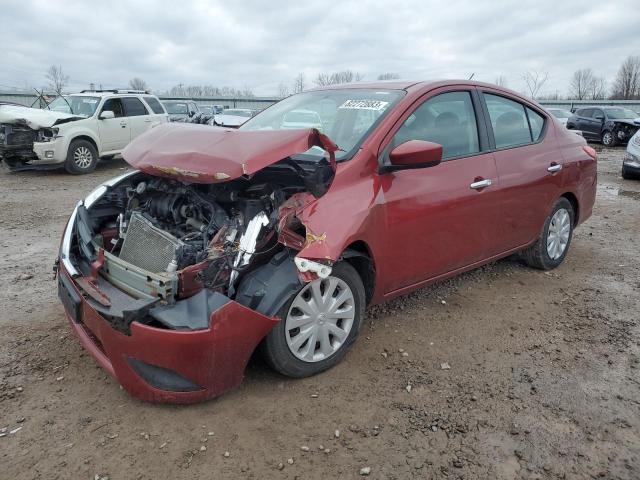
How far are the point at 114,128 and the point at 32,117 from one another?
68.0 inches

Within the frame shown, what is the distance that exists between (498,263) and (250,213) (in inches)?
123

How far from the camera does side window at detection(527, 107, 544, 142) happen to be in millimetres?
4328

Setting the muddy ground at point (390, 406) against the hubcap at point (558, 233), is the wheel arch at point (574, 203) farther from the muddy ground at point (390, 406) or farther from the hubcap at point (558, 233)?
the muddy ground at point (390, 406)

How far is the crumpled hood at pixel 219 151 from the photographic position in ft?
8.46

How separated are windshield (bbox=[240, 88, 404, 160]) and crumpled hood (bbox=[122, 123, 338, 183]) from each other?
41cm

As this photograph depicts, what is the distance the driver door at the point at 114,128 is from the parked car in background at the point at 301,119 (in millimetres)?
8662

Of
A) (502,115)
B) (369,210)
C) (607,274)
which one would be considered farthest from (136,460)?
(607,274)

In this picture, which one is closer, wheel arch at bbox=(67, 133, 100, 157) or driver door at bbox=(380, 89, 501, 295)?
driver door at bbox=(380, 89, 501, 295)

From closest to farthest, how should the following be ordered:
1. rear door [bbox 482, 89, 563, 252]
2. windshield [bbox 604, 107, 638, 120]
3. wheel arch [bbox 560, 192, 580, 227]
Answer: rear door [bbox 482, 89, 563, 252] < wheel arch [bbox 560, 192, 580, 227] < windshield [bbox 604, 107, 638, 120]

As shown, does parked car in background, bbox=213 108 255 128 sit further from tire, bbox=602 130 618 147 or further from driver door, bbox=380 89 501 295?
tire, bbox=602 130 618 147

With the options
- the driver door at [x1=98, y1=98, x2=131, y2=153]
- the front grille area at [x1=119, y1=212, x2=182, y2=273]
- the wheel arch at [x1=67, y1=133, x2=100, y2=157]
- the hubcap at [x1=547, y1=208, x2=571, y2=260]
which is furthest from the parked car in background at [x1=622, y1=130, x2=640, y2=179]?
the wheel arch at [x1=67, y1=133, x2=100, y2=157]

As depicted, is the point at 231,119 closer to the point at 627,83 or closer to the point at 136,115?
the point at 136,115

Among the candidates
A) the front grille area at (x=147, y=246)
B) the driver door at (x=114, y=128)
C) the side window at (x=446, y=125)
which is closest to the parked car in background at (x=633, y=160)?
the side window at (x=446, y=125)

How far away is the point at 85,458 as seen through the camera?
2268 mm
